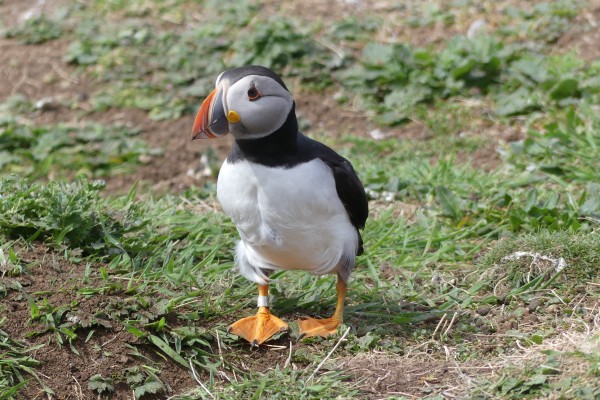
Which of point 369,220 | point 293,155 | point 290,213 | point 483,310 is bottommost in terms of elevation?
point 369,220

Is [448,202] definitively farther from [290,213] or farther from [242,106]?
[242,106]

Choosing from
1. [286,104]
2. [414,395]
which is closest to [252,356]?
[414,395]

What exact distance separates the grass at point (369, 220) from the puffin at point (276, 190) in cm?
34

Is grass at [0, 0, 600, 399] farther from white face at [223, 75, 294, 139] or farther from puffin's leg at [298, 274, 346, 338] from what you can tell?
white face at [223, 75, 294, 139]

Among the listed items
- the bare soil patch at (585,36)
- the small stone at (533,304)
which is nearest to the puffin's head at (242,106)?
the small stone at (533,304)

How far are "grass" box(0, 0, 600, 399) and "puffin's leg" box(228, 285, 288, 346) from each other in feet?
0.21

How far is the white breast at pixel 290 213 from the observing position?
3865 mm

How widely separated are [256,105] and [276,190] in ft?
1.27

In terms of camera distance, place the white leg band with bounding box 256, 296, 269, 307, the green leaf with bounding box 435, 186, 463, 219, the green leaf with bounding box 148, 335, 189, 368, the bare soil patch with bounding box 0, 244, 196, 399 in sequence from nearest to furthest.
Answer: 1. the bare soil patch with bounding box 0, 244, 196, 399
2. the green leaf with bounding box 148, 335, 189, 368
3. the white leg band with bounding box 256, 296, 269, 307
4. the green leaf with bounding box 435, 186, 463, 219

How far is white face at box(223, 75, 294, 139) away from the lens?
367 centimetres

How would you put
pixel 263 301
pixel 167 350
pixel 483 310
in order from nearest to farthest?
pixel 167 350, pixel 263 301, pixel 483 310

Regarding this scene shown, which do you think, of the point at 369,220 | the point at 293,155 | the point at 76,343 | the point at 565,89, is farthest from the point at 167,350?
the point at 565,89

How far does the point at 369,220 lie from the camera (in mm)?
5613

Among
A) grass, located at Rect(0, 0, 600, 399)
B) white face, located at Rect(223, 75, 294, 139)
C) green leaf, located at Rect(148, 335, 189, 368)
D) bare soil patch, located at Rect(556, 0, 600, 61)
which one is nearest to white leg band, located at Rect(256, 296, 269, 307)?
grass, located at Rect(0, 0, 600, 399)
